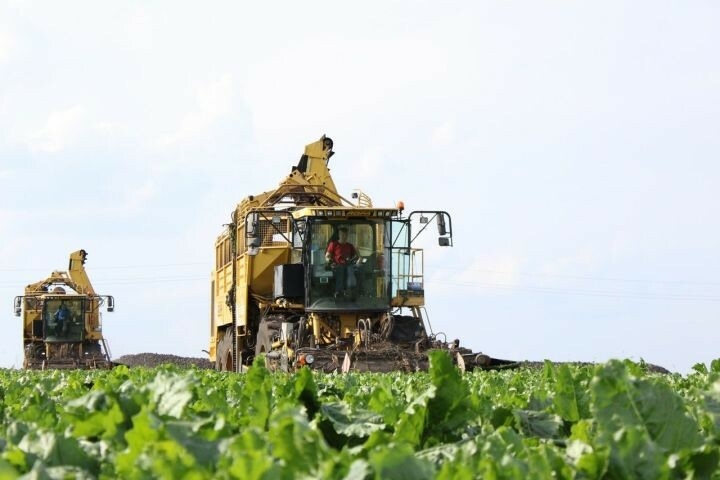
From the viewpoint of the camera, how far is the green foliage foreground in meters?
1.91

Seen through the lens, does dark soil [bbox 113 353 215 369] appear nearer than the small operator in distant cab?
No

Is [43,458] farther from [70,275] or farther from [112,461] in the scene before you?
[70,275]

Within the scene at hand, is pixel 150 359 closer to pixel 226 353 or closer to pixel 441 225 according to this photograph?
pixel 226 353

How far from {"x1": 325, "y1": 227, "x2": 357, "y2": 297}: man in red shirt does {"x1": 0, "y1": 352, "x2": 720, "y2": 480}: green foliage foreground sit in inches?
680

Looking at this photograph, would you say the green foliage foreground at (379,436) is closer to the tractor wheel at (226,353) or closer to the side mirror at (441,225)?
the side mirror at (441,225)

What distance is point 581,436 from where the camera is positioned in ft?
8.59

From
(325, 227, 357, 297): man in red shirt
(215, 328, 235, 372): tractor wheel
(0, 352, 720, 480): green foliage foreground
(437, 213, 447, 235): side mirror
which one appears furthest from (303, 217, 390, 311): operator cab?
(0, 352, 720, 480): green foliage foreground

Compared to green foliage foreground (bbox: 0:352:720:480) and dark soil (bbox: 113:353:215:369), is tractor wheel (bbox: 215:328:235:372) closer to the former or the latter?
dark soil (bbox: 113:353:215:369)

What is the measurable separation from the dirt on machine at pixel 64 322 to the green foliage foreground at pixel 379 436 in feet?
123

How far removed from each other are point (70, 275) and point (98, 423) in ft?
137

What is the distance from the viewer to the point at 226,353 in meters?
27.1

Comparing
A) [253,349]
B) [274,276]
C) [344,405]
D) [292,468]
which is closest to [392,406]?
[344,405]

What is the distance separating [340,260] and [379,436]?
18873 mm

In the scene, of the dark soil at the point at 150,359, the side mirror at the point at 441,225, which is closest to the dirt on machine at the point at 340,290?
the side mirror at the point at 441,225
